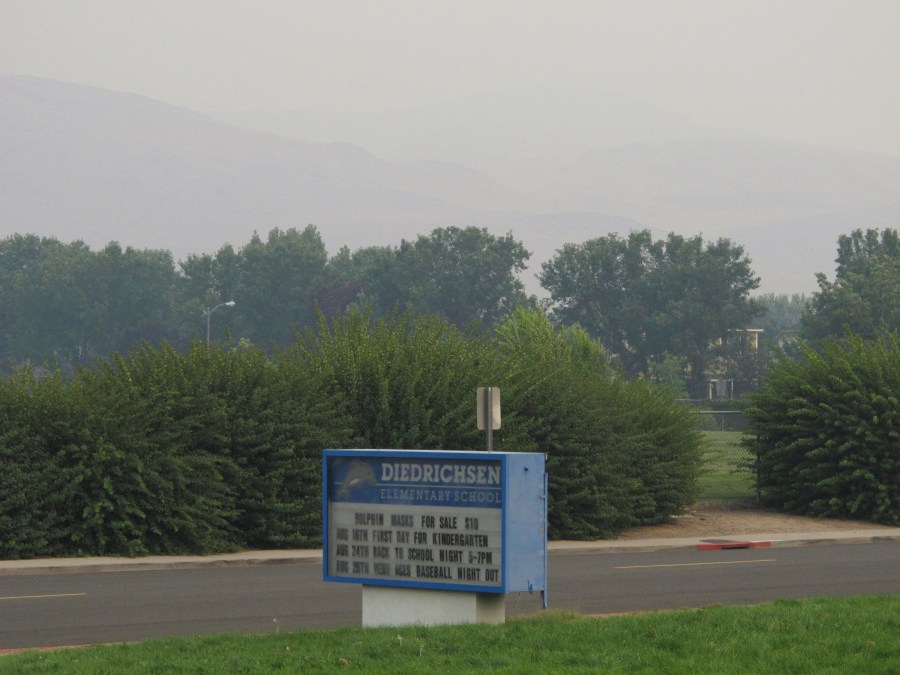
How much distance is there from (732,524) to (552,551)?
6.64 m

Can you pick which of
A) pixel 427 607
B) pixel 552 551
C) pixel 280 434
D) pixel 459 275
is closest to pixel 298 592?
pixel 427 607

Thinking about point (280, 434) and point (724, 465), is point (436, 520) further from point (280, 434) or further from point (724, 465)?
point (724, 465)

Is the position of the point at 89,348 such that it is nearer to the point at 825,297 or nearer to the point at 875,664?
the point at 825,297

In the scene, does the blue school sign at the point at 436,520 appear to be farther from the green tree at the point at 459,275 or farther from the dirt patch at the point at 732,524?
the green tree at the point at 459,275

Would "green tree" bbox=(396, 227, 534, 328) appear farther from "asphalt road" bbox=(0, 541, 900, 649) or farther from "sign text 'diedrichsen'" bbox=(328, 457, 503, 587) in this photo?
"sign text 'diedrichsen'" bbox=(328, 457, 503, 587)

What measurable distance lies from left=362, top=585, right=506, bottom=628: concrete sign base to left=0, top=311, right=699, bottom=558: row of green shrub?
1025 cm

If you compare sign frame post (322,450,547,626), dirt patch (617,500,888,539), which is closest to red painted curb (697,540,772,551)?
dirt patch (617,500,888,539)

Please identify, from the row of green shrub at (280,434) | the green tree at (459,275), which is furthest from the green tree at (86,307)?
the row of green shrub at (280,434)

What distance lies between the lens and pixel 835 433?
30500 mm

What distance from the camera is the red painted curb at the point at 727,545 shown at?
25.5 metres

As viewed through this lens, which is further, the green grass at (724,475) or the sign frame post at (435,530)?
the green grass at (724,475)

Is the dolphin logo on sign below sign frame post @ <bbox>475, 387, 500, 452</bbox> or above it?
below

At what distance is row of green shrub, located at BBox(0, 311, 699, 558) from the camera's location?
2181 centimetres

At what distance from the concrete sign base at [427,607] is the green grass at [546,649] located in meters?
0.27
